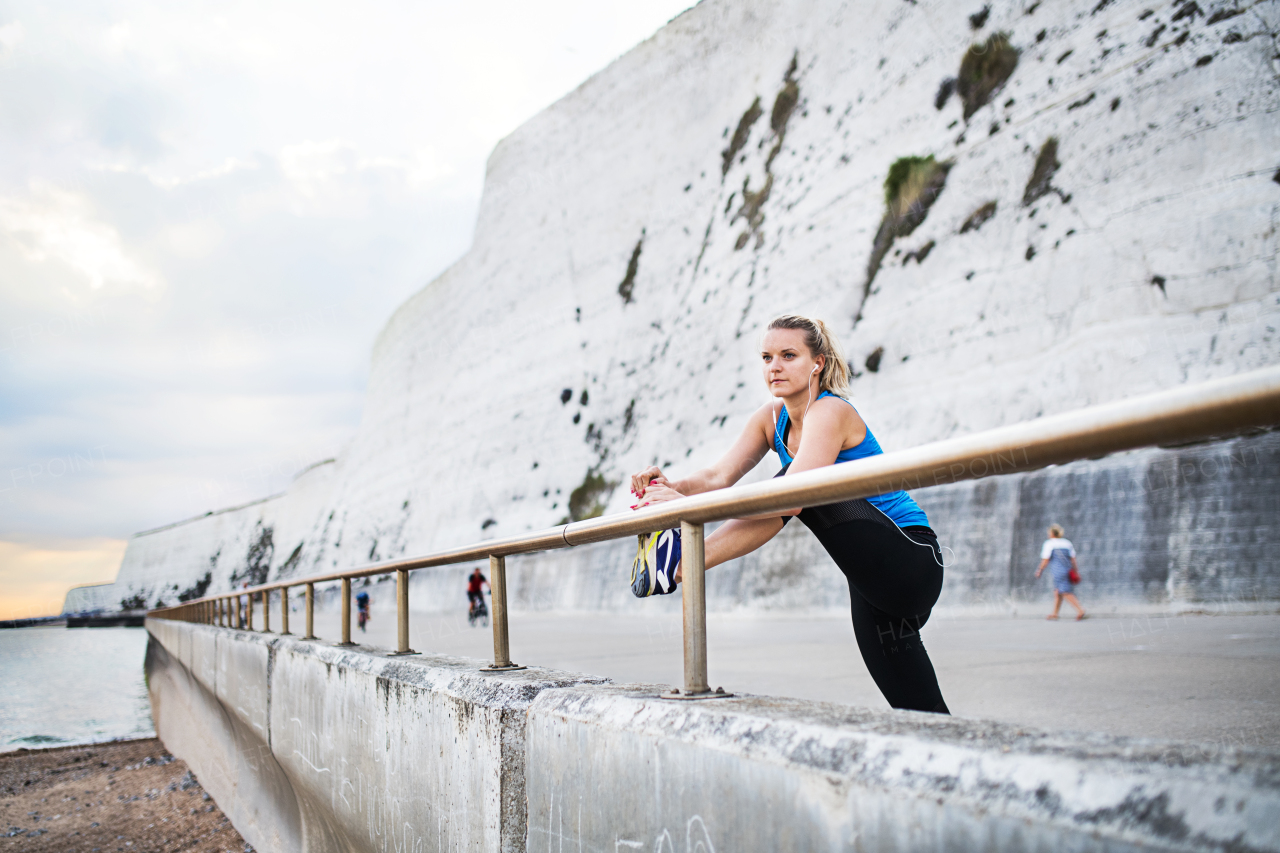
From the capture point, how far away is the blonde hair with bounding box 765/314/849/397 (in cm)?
229

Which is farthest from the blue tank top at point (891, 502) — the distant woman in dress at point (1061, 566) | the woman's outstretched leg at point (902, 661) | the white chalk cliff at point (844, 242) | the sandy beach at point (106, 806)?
the white chalk cliff at point (844, 242)

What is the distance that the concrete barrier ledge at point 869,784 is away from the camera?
893mm

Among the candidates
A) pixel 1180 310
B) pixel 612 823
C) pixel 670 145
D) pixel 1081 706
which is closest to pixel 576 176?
pixel 670 145

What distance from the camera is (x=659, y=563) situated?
210 centimetres

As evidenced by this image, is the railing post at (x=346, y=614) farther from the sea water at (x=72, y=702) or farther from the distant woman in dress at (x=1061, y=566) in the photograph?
the sea water at (x=72, y=702)

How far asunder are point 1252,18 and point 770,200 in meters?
11.5

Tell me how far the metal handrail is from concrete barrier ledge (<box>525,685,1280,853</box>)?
0.80 ft

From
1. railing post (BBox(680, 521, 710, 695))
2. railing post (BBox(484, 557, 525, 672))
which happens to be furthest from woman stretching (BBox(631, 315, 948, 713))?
railing post (BBox(484, 557, 525, 672))

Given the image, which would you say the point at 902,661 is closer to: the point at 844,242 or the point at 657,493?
the point at 657,493

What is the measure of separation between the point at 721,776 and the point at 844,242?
63.0 ft

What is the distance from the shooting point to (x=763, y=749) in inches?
53.0

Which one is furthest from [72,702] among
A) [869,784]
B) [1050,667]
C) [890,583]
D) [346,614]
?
[869,784]

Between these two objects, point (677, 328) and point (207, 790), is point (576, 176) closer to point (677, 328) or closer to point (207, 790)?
point (677, 328)

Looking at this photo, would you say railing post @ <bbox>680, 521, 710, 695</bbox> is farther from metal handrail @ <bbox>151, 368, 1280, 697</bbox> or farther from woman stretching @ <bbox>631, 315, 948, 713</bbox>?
woman stretching @ <bbox>631, 315, 948, 713</bbox>
